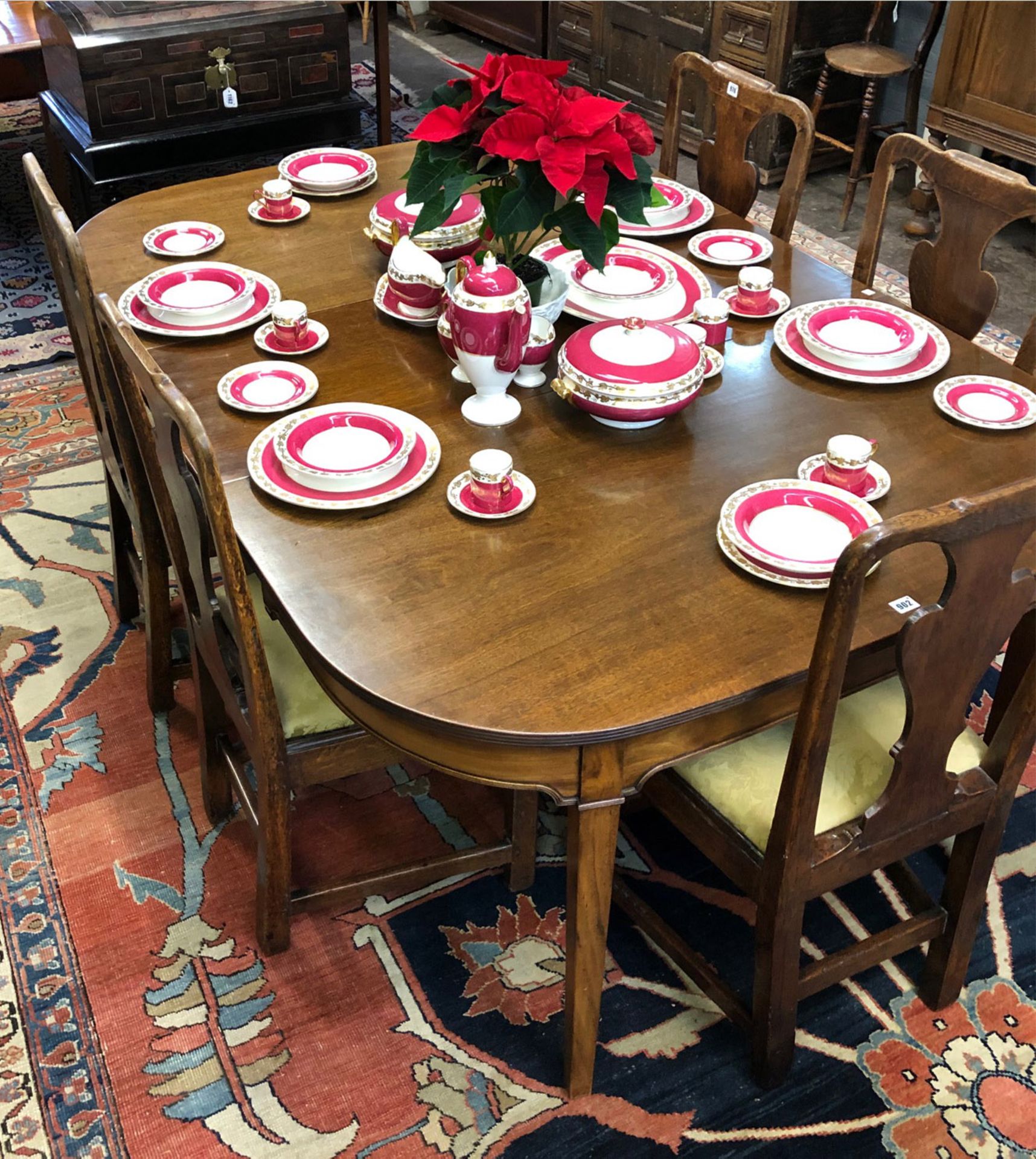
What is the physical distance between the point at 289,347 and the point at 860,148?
2733mm

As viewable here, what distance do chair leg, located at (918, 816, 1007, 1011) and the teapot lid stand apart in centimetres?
93

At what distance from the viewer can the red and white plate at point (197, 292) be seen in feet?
6.06

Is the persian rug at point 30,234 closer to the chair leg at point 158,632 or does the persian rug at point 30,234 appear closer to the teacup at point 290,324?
the chair leg at point 158,632

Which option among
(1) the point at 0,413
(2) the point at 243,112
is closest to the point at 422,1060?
(1) the point at 0,413

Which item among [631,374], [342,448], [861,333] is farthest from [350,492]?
[861,333]

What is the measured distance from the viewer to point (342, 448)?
5.17 ft

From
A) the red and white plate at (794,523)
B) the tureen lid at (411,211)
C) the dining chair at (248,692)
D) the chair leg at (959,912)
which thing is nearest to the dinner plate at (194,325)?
the dining chair at (248,692)

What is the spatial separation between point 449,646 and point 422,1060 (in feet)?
2.23

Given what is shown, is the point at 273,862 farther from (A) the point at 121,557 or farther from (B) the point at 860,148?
(B) the point at 860,148

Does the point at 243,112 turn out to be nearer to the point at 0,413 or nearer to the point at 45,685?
the point at 0,413

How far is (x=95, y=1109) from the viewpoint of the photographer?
1570 mm

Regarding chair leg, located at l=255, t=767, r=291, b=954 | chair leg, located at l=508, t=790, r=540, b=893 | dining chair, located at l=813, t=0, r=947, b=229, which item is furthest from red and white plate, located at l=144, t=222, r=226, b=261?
dining chair, located at l=813, t=0, r=947, b=229

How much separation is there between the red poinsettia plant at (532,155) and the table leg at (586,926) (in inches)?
29.0

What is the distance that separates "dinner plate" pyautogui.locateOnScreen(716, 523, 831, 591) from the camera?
135cm
